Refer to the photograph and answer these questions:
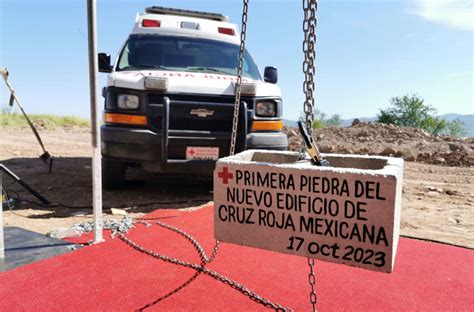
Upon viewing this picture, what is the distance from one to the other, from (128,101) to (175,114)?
586 millimetres

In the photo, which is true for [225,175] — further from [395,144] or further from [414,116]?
[414,116]

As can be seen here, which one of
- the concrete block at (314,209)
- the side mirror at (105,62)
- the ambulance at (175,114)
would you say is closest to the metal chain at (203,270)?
the concrete block at (314,209)

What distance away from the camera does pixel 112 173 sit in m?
5.54

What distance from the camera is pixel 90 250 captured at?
133 inches

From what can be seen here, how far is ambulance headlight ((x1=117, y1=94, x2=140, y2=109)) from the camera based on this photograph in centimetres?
479

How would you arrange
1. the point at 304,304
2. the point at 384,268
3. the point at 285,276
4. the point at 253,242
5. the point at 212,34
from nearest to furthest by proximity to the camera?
1. the point at 384,268
2. the point at 253,242
3. the point at 304,304
4. the point at 285,276
5. the point at 212,34

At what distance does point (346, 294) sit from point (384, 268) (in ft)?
2.95

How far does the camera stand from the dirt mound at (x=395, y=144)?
10116 millimetres

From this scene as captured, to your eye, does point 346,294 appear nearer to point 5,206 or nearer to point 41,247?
point 41,247

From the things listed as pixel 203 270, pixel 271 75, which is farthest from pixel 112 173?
pixel 203 270

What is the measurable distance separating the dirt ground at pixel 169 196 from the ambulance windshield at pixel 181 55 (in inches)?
70.4

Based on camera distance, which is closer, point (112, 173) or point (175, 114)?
point (175, 114)

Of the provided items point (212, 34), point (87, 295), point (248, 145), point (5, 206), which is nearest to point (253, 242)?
point (87, 295)

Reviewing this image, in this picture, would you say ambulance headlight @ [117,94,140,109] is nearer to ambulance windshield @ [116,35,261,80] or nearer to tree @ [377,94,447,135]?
ambulance windshield @ [116,35,261,80]
